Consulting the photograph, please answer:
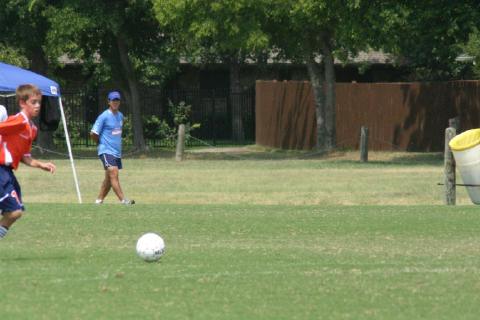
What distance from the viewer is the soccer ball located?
41.0ft

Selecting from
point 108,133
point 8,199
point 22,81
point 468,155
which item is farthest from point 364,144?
point 8,199

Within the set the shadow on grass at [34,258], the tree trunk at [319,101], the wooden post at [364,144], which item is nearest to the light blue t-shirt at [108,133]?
the shadow on grass at [34,258]

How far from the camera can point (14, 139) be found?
41.7 ft

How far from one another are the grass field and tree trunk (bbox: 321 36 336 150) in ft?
55.5

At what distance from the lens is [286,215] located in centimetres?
1897

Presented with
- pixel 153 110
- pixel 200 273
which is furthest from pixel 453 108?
pixel 200 273

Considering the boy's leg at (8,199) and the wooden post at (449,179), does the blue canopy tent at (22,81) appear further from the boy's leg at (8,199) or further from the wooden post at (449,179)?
the boy's leg at (8,199)

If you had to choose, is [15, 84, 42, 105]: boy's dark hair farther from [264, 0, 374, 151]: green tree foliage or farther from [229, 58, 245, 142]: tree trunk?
[229, 58, 245, 142]: tree trunk

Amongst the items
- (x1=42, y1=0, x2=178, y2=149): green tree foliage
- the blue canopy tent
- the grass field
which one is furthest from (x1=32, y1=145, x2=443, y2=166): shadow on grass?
the grass field

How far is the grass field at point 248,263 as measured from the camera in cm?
1000

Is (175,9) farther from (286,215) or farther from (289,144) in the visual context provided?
(286,215)

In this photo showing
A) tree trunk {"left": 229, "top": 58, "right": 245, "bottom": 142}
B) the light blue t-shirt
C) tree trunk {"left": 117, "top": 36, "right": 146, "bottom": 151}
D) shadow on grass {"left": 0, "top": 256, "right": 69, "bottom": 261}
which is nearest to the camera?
shadow on grass {"left": 0, "top": 256, "right": 69, "bottom": 261}

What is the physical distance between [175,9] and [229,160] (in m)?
5.14

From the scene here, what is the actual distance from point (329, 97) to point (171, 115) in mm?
12904
